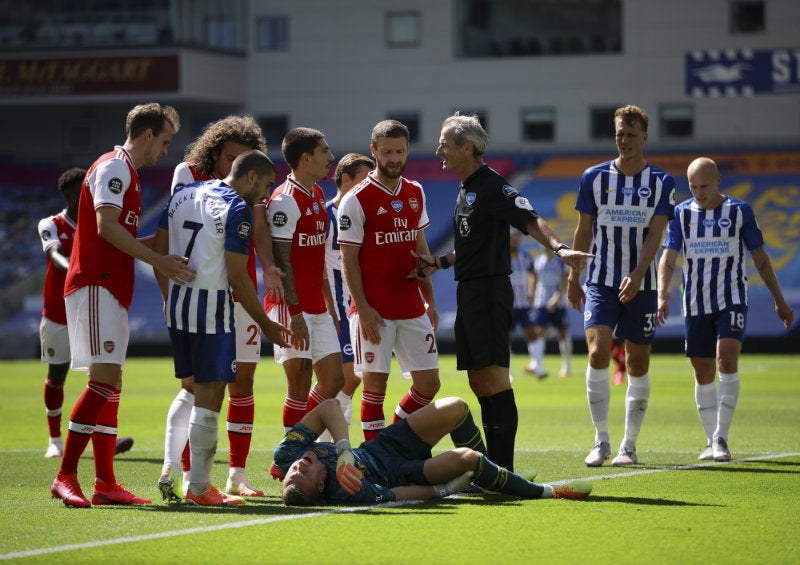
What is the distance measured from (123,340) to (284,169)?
3022cm

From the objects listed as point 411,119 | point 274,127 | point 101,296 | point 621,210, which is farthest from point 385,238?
point 274,127

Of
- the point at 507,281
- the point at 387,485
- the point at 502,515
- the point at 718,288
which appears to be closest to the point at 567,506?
the point at 502,515

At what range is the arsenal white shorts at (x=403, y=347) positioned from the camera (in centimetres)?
873

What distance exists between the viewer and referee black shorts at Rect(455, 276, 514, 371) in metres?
8.30

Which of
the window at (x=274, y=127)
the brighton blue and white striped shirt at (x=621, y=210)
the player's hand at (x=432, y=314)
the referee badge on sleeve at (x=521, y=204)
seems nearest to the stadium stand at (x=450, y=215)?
the window at (x=274, y=127)

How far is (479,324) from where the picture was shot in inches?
328

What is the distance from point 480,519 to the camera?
699cm

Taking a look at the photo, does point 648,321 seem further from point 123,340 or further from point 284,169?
point 284,169

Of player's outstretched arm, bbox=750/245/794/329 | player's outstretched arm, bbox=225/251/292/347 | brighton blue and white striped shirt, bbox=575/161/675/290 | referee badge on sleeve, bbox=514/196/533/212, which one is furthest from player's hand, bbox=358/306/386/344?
player's outstretched arm, bbox=750/245/794/329

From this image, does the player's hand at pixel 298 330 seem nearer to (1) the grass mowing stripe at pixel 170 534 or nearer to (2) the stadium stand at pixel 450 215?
(1) the grass mowing stripe at pixel 170 534

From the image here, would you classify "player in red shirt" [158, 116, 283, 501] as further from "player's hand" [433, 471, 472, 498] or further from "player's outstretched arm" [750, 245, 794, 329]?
"player's outstretched arm" [750, 245, 794, 329]

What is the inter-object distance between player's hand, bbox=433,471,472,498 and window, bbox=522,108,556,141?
33.1 meters

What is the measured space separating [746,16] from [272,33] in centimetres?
1495

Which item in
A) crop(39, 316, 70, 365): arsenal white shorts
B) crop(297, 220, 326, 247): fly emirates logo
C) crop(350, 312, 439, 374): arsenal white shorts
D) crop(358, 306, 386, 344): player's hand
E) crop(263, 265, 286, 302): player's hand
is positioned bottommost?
crop(39, 316, 70, 365): arsenal white shorts
